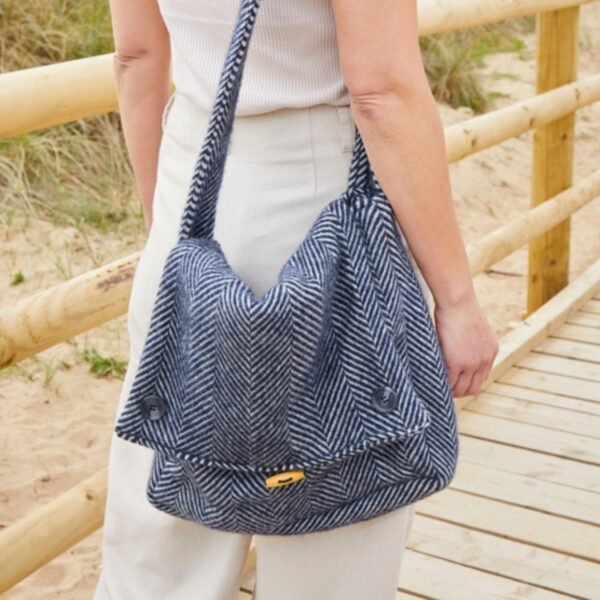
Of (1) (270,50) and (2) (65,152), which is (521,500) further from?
(2) (65,152)

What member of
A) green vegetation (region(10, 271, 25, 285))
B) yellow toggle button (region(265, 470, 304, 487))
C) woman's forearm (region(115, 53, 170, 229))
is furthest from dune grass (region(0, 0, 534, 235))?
yellow toggle button (region(265, 470, 304, 487))

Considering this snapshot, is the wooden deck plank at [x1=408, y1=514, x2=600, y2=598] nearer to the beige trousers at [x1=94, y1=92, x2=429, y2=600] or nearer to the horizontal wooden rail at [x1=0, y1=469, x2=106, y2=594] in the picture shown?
the horizontal wooden rail at [x1=0, y1=469, x2=106, y2=594]

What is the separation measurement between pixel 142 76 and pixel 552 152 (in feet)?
8.54

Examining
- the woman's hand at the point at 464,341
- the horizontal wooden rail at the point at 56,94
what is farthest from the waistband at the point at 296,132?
the horizontal wooden rail at the point at 56,94

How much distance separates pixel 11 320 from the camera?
1.73 meters

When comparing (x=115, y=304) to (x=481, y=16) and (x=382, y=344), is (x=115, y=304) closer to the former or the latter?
(x=382, y=344)

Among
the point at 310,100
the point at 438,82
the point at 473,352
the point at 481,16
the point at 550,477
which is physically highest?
the point at 310,100

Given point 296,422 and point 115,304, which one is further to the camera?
point 115,304

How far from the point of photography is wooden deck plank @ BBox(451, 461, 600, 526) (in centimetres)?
247

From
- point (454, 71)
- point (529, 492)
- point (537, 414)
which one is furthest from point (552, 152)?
point (454, 71)

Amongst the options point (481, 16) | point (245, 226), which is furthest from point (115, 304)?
point (481, 16)

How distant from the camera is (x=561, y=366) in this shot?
3.22 meters

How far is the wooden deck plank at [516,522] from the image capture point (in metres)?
2.34

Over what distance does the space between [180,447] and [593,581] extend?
1.33m
